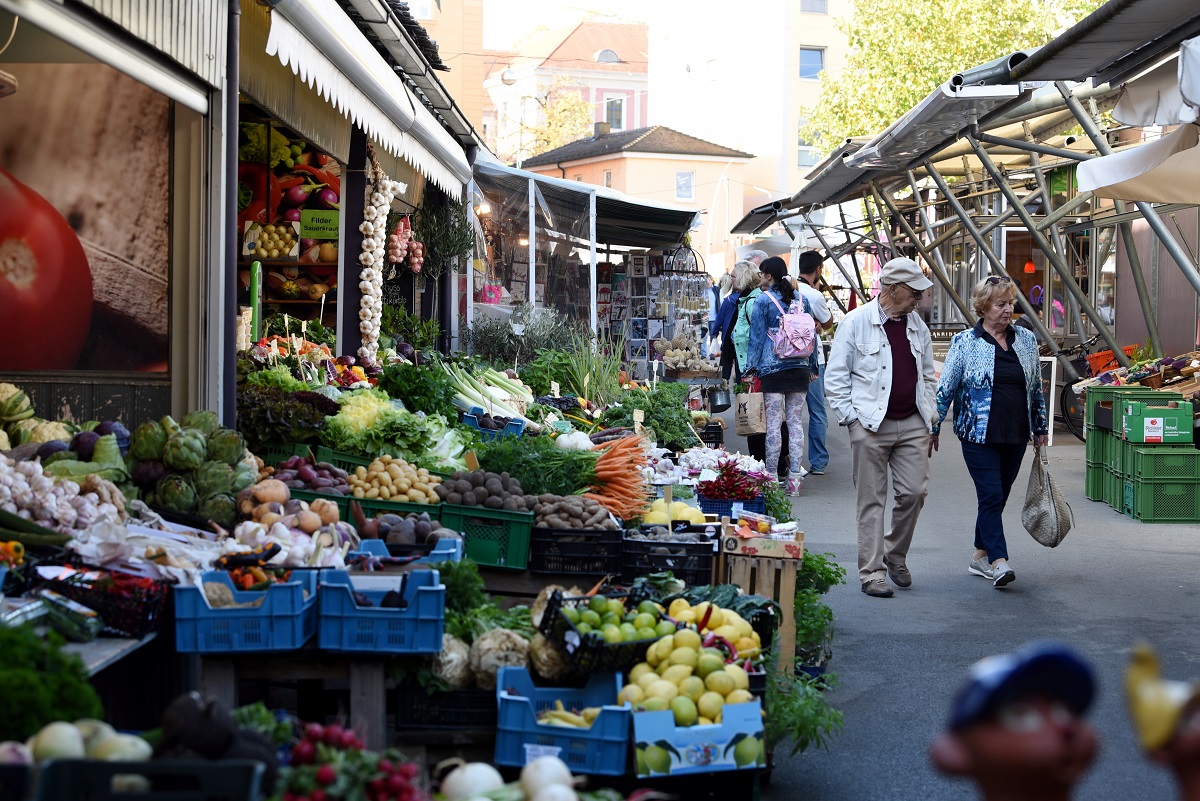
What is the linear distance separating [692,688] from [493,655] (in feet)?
2.42

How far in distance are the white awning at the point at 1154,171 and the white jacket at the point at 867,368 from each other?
4.96 ft

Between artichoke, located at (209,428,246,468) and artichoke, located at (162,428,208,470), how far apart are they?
8cm

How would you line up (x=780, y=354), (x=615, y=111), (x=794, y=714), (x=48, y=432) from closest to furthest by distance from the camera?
(x=794, y=714)
(x=48, y=432)
(x=780, y=354)
(x=615, y=111)

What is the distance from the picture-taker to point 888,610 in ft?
25.6

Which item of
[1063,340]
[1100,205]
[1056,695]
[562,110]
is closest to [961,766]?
[1056,695]

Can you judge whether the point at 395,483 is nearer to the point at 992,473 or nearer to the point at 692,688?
the point at 692,688

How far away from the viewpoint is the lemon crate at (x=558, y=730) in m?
3.94

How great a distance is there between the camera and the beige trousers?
26.6 feet

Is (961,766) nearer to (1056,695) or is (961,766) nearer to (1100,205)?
(1056,695)

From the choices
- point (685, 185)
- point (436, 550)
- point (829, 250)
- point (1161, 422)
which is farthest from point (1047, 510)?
point (685, 185)

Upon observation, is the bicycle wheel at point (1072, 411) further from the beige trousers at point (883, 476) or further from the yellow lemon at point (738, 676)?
the yellow lemon at point (738, 676)

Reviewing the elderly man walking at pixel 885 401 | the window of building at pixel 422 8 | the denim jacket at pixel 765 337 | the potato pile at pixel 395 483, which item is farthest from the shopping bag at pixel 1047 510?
the window of building at pixel 422 8

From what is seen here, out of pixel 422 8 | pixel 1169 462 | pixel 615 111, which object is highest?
pixel 615 111

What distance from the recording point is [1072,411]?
56.5 feet
